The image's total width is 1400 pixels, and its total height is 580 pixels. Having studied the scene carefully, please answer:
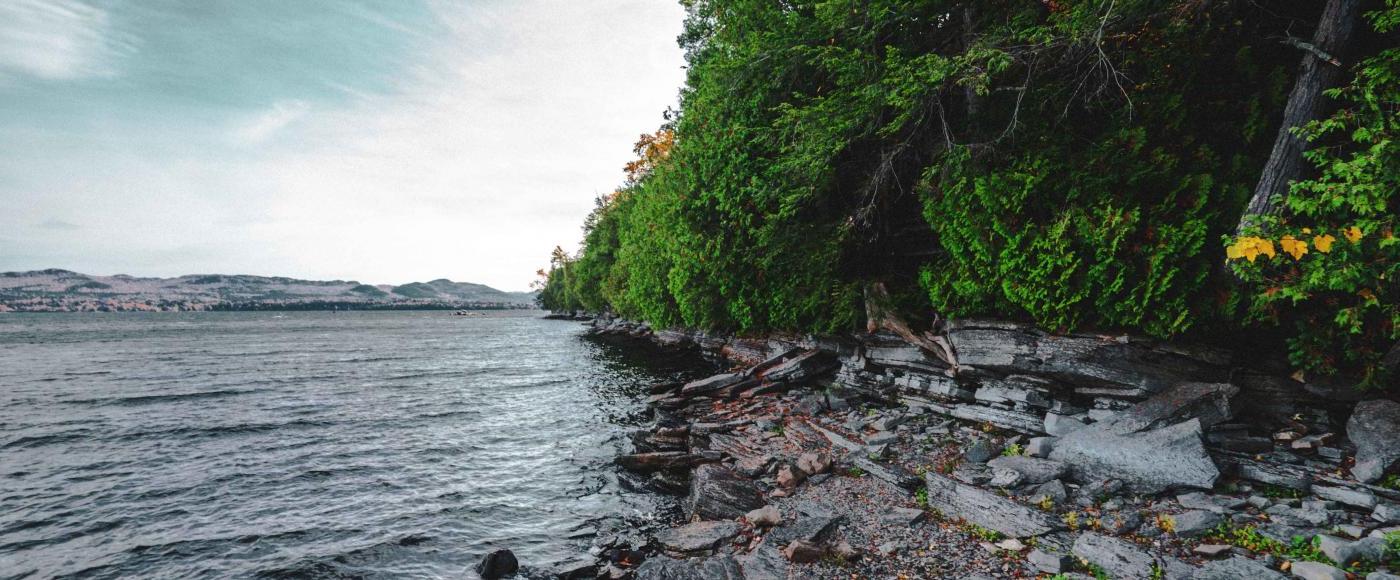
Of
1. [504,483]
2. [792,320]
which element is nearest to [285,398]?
[504,483]

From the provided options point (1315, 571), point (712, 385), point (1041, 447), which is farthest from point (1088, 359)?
point (712, 385)

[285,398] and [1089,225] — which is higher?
[1089,225]

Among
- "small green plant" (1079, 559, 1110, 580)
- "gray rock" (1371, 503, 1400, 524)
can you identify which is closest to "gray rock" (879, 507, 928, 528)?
"small green plant" (1079, 559, 1110, 580)

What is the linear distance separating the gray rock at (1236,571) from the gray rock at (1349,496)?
2.07 metres

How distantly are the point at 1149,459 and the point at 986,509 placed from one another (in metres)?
2.52

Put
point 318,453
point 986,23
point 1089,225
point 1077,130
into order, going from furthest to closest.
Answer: point 318,453 < point 986,23 < point 1077,130 < point 1089,225

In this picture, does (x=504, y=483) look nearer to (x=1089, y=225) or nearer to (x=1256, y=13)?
(x=1089, y=225)

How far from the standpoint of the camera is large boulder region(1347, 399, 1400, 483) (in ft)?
20.1

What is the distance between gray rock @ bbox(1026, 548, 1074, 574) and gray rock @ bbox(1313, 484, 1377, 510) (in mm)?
3496

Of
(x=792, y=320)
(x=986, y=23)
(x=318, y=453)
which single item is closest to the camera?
(x=986, y=23)

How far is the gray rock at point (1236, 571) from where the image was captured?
506cm

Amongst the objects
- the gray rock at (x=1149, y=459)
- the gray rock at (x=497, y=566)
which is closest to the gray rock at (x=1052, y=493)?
the gray rock at (x=1149, y=459)

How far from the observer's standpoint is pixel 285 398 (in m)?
22.5

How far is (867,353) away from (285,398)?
2547 cm
